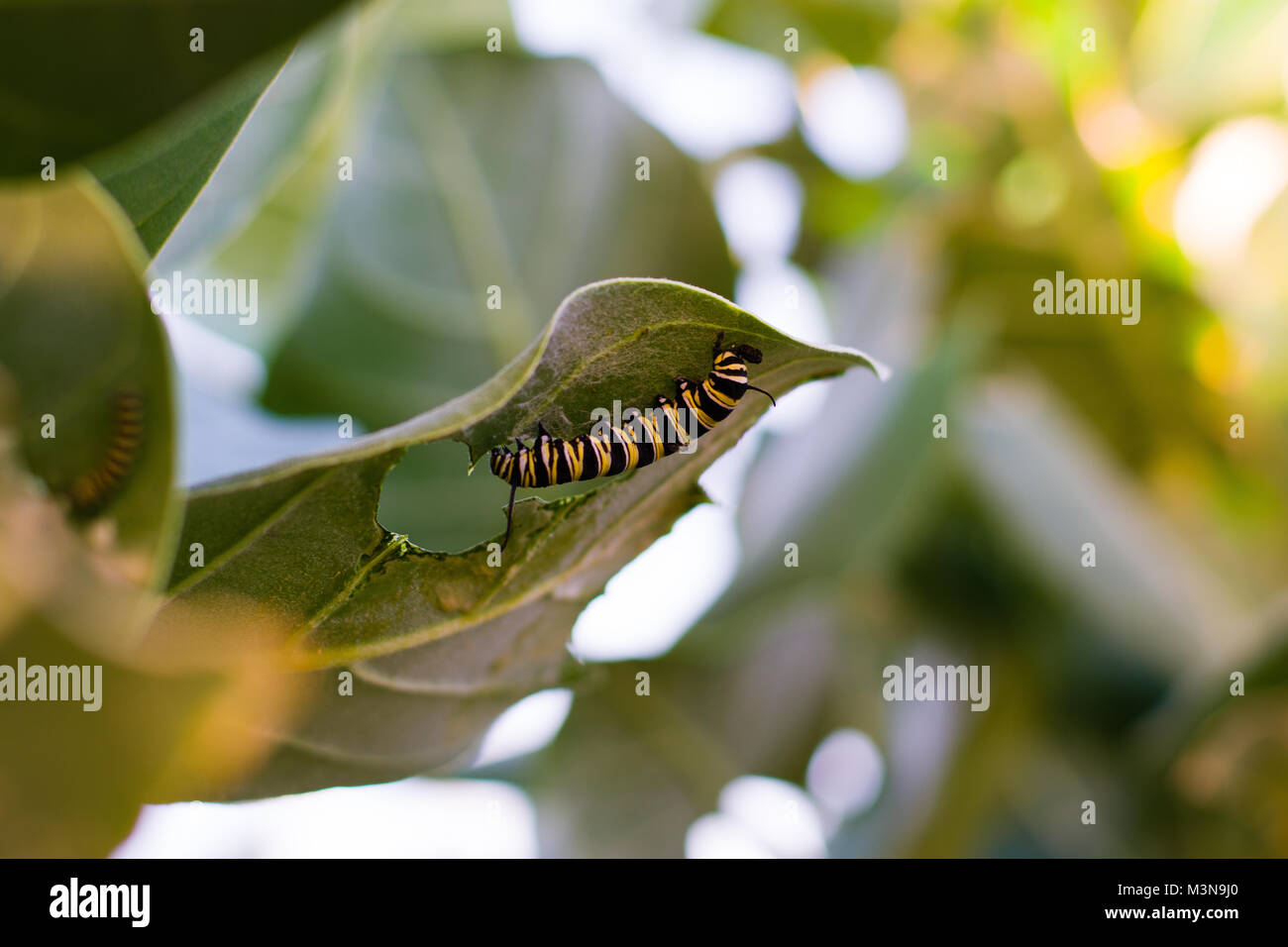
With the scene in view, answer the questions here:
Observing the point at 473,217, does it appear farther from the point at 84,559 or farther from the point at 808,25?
the point at 84,559

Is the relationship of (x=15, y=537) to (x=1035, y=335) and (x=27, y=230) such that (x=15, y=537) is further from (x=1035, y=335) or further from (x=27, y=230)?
(x=1035, y=335)

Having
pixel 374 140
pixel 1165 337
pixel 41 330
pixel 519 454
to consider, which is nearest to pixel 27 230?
pixel 41 330
